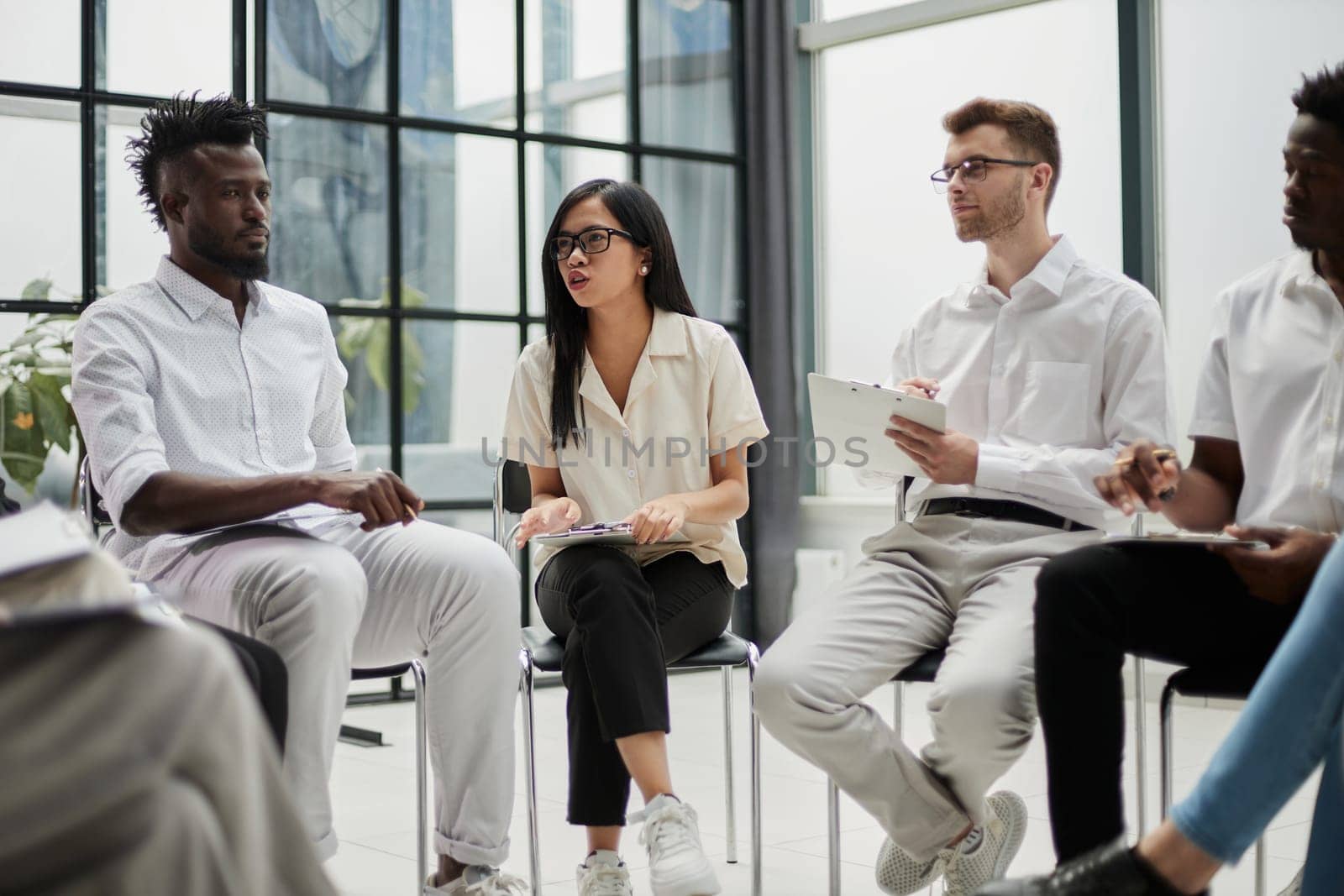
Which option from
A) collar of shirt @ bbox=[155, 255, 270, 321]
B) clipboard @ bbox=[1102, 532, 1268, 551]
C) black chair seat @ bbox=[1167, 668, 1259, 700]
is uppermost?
collar of shirt @ bbox=[155, 255, 270, 321]

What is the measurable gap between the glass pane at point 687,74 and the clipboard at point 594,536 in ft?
10.6

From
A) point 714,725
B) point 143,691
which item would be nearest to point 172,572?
point 143,691

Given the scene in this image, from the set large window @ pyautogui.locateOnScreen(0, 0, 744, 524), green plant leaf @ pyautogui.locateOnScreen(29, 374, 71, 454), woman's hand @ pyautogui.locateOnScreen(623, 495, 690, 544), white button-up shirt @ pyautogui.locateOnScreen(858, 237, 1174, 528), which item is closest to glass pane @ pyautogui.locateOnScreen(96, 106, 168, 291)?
large window @ pyautogui.locateOnScreen(0, 0, 744, 524)

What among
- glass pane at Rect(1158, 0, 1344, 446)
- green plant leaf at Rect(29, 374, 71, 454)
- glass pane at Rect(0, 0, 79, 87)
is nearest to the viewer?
green plant leaf at Rect(29, 374, 71, 454)

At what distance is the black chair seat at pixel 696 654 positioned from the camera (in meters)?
2.26

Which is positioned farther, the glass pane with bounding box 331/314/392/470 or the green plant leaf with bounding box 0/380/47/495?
the glass pane with bounding box 331/314/392/470

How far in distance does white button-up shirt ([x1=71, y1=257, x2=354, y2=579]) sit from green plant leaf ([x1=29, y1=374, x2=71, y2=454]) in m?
1.59

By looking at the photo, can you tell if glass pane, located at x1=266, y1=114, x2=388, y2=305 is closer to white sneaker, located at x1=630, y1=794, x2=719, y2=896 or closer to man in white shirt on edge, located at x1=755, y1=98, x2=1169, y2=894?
man in white shirt on edge, located at x1=755, y1=98, x2=1169, y2=894

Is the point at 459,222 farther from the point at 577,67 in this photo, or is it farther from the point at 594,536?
the point at 594,536

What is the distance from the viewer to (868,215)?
18.1 ft

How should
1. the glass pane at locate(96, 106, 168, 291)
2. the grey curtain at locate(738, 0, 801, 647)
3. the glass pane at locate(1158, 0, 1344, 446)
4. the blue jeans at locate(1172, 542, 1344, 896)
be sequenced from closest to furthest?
the blue jeans at locate(1172, 542, 1344, 896)
the glass pane at locate(96, 106, 168, 291)
the glass pane at locate(1158, 0, 1344, 446)
the grey curtain at locate(738, 0, 801, 647)

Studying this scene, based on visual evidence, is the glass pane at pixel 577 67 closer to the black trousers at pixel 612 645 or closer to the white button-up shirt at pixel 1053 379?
the white button-up shirt at pixel 1053 379

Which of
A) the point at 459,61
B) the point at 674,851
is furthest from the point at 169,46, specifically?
the point at 674,851

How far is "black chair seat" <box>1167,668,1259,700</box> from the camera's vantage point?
5.86 ft
